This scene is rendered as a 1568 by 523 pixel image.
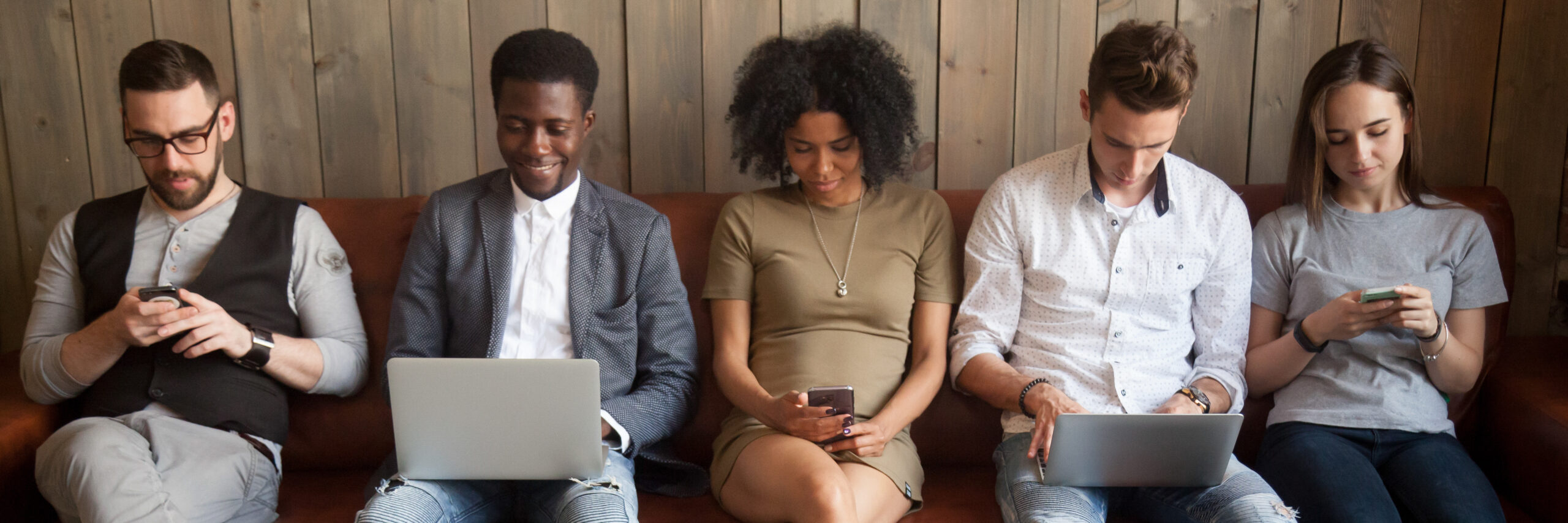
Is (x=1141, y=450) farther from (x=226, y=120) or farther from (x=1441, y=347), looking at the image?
(x=226, y=120)

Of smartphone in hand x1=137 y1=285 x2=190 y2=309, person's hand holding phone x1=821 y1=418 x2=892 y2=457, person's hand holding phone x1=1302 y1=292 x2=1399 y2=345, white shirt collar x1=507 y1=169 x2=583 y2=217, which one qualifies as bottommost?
person's hand holding phone x1=821 y1=418 x2=892 y2=457

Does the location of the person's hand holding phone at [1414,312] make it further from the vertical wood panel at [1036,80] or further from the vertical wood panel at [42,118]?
the vertical wood panel at [42,118]

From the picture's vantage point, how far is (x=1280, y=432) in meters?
1.69

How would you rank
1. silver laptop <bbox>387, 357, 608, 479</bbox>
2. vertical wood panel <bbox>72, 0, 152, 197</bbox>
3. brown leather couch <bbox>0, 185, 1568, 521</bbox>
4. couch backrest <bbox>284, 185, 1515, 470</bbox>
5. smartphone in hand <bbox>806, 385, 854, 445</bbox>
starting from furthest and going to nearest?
vertical wood panel <bbox>72, 0, 152, 197</bbox>, couch backrest <bbox>284, 185, 1515, 470</bbox>, brown leather couch <bbox>0, 185, 1568, 521</bbox>, smartphone in hand <bbox>806, 385, 854, 445</bbox>, silver laptop <bbox>387, 357, 608, 479</bbox>

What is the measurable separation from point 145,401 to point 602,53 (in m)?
1.04

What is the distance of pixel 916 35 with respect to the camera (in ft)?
6.75

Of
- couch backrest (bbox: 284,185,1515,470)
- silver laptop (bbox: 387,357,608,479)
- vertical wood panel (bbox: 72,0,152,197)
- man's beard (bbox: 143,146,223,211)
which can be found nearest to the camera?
silver laptop (bbox: 387,357,608,479)

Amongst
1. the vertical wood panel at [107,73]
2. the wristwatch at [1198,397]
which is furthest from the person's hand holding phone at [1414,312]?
the vertical wood panel at [107,73]

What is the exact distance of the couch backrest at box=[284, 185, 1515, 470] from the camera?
1.80 meters

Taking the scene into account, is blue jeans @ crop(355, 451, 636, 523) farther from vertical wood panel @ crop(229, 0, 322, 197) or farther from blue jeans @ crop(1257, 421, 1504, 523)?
blue jeans @ crop(1257, 421, 1504, 523)

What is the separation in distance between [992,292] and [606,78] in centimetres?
92

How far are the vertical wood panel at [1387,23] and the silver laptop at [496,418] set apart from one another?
173 cm

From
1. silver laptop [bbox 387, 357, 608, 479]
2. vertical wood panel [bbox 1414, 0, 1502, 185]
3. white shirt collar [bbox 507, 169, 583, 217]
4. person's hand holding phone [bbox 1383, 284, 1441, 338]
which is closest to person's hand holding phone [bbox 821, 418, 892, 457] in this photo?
silver laptop [bbox 387, 357, 608, 479]

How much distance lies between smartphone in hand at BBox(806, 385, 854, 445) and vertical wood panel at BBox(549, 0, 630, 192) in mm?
829
